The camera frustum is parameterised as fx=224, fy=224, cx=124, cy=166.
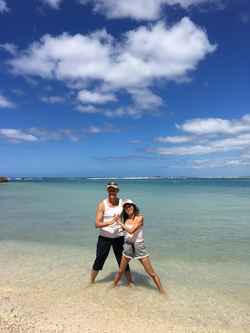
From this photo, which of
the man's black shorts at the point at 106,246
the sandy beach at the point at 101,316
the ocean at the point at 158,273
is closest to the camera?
the sandy beach at the point at 101,316

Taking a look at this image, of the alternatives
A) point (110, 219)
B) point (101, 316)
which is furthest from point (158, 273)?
point (110, 219)

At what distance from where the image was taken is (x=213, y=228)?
10.9 meters

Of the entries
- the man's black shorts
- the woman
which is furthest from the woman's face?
the man's black shorts

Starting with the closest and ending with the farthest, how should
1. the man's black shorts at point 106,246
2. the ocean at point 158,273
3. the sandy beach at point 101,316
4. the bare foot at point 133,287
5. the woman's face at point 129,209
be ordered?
the sandy beach at point 101,316, the ocean at point 158,273, the woman's face at point 129,209, the man's black shorts at point 106,246, the bare foot at point 133,287

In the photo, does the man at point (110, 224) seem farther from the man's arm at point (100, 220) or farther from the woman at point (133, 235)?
the woman at point (133, 235)

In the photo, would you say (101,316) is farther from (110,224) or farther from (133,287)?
(110,224)

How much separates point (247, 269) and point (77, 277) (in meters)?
4.60

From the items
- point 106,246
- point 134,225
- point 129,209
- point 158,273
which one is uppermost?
point 129,209

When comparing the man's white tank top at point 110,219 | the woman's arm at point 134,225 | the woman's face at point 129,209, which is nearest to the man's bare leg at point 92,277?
the man's white tank top at point 110,219

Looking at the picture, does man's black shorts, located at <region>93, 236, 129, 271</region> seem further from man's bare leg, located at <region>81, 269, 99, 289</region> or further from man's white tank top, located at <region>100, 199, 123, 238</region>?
man's bare leg, located at <region>81, 269, 99, 289</region>

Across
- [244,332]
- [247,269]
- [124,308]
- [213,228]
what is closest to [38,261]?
[124,308]

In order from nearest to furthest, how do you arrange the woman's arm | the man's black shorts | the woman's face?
the woman's arm
the woman's face
the man's black shorts

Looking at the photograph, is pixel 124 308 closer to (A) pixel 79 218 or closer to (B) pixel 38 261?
(B) pixel 38 261

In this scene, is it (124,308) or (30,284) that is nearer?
(124,308)
